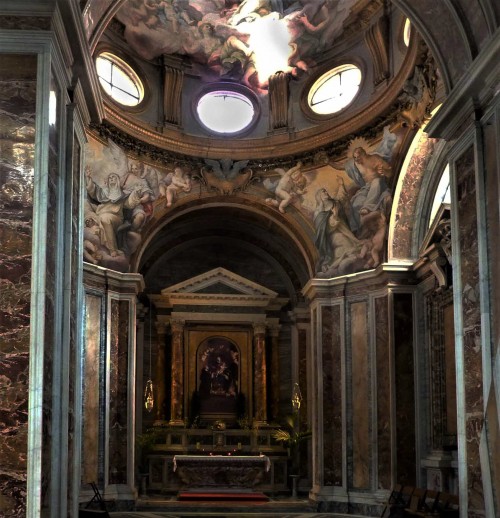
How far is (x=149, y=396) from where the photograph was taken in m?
24.0

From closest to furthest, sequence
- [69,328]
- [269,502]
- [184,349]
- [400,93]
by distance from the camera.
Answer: [69,328] → [400,93] → [269,502] → [184,349]

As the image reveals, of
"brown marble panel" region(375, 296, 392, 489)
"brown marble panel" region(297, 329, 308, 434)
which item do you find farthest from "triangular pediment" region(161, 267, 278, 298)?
"brown marble panel" region(375, 296, 392, 489)

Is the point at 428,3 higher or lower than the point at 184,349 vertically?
higher

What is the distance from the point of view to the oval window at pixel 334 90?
74.4ft

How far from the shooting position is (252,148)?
76.8 feet

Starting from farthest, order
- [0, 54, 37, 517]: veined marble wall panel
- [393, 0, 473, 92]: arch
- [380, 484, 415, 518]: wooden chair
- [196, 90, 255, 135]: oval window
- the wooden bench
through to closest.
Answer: [196, 90, 255, 135]: oval window, [380, 484, 415, 518]: wooden chair, the wooden bench, [393, 0, 473, 92]: arch, [0, 54, 37, 517]: veined marble wall panel

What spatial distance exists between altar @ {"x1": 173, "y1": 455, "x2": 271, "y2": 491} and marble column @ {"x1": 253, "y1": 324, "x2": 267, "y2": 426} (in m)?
1.63

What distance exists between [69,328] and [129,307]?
11.2 meters

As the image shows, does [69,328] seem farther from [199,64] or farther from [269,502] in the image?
[199,64]

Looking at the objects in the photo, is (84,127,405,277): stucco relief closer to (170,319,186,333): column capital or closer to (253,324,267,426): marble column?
(253,324,267,426): marble column

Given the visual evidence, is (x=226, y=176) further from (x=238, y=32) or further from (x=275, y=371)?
(x=275, y=371)

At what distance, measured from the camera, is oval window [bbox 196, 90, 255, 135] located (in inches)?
949

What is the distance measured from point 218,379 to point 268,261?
152 inches

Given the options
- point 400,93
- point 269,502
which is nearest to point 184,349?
point 269,502
